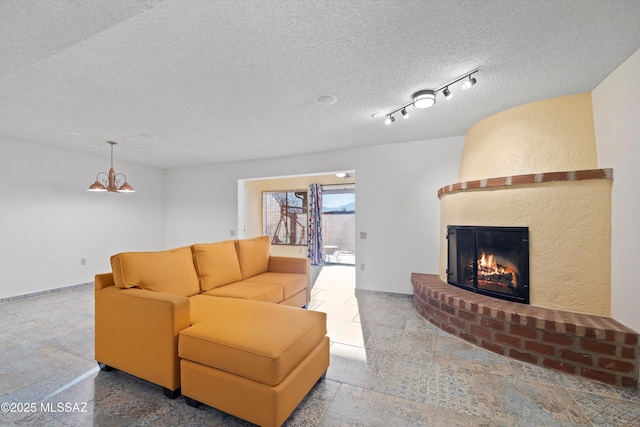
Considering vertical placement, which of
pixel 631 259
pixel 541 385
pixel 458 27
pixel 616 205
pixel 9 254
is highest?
pixel 458 27

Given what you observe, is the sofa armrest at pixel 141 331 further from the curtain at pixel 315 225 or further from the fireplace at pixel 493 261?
the curtain at pixel 315 225

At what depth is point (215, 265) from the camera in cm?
299

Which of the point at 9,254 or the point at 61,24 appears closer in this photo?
the point at 61,24

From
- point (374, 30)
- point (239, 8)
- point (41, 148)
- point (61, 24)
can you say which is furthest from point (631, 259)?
point (41, 148)

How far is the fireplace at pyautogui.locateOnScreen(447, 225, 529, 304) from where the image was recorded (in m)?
2.70

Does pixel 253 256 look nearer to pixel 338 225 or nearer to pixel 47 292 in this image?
pixel 47 292

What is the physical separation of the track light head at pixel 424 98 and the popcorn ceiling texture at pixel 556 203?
1074 millimetres

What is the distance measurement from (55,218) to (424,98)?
5.87m

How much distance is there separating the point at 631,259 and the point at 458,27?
6.98 ft

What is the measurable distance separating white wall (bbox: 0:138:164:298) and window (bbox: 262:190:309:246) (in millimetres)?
3063

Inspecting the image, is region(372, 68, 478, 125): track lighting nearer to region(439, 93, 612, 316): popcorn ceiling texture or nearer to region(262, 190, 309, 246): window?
region(439, 93, 612, 316): popcorn ceiling texture

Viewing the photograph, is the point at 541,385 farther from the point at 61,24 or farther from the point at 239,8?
the point at 61,24

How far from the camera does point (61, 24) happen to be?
1342 millimetres

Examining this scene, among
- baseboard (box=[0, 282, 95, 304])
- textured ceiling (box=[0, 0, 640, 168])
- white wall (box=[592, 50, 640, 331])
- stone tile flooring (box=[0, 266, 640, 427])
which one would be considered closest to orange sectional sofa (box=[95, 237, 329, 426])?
stone tile flooring (box=[0, 266, 640, 427])
